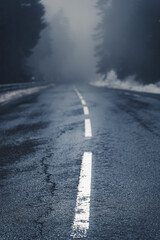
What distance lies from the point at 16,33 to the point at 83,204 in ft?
132

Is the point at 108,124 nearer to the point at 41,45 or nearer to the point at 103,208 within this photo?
the point at 103,208

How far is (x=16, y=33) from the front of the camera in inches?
1598

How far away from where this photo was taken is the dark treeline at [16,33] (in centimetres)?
3590

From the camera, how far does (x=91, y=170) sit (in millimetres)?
4387

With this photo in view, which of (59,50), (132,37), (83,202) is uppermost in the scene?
(59,50)

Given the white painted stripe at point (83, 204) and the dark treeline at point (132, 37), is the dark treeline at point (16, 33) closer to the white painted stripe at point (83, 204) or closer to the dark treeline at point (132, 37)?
the dark treeline at point (132, 37)

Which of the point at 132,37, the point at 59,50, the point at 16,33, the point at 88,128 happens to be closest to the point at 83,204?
the point at 88,128

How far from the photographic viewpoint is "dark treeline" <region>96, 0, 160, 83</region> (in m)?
35.6

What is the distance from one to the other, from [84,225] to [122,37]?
4321 centimetres

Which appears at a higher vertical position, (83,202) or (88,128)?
(83,202)

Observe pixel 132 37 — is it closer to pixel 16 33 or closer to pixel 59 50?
pixel 16 33

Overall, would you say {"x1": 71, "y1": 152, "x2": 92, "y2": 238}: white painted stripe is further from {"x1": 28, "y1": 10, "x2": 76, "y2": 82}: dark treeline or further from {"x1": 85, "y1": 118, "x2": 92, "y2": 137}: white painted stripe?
{"x1": 28, "y1": 10, "x2": 76, "y2": 82}: dark treeline


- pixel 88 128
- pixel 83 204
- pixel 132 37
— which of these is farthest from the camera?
pixel 132 37

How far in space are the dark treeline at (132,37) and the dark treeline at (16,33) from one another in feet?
37.1
